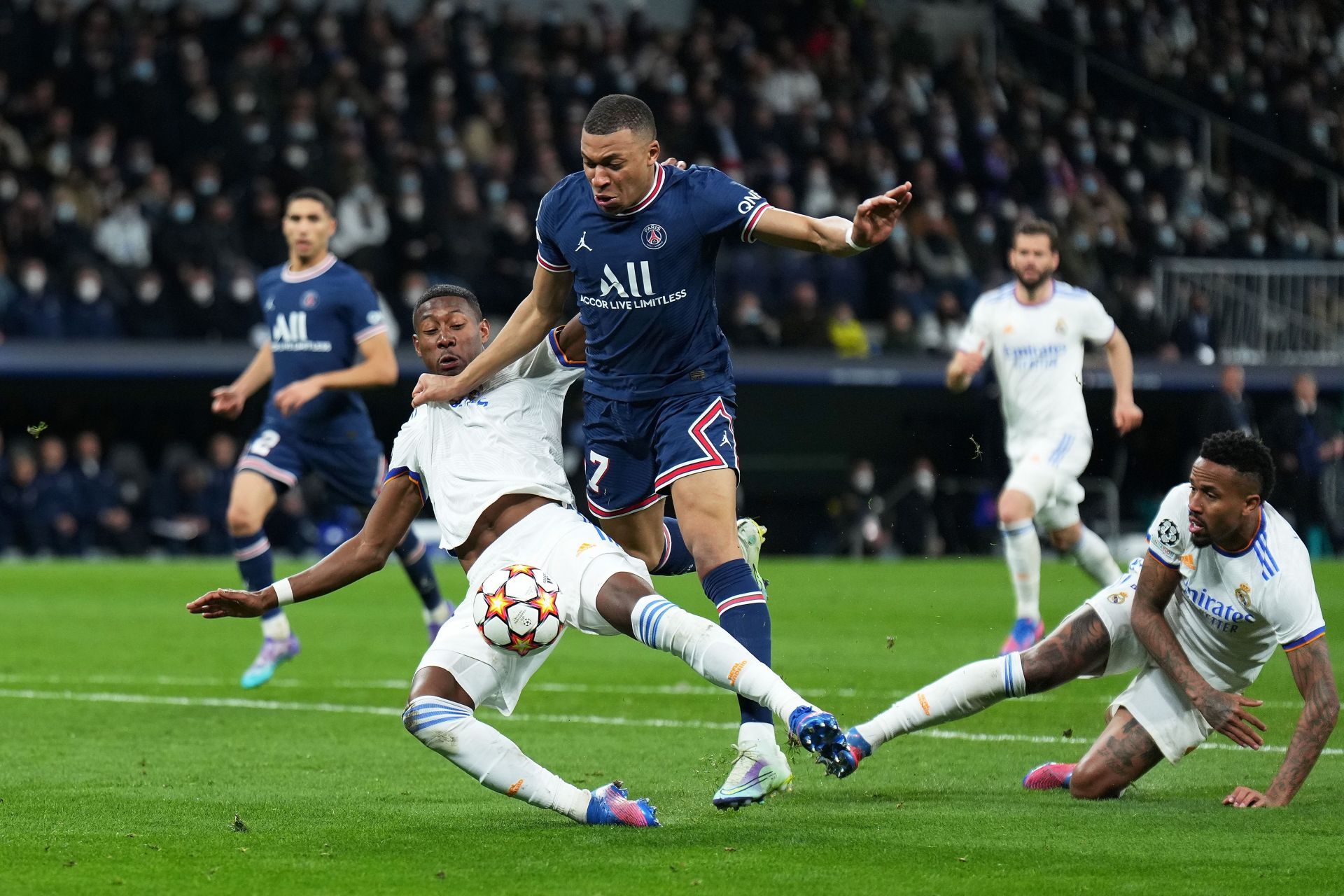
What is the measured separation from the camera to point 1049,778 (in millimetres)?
6586

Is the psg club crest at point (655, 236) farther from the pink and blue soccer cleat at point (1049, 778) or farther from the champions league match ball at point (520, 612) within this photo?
the pink and blue soccer cleat at point (1049, 778)

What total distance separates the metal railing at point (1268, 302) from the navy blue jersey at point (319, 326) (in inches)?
665

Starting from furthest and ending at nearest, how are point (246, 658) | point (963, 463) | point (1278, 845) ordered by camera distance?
point (963, 463), point (246, 658), point (1278, 845)

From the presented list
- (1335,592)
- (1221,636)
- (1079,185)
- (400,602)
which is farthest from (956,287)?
(1221,636)

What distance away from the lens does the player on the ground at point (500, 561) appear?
5.49m

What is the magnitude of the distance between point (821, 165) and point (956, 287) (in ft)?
9.67

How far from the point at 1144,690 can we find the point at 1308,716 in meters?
0.67

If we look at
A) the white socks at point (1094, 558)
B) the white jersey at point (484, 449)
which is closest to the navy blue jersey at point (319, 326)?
the white jersey at point (484, 449)

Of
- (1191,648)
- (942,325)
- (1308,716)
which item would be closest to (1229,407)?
(942,325)

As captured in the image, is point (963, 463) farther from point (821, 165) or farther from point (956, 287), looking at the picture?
point (821, 165)

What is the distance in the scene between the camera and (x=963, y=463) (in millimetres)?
24016

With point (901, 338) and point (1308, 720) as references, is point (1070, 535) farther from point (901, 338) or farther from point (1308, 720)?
point (901, 338)

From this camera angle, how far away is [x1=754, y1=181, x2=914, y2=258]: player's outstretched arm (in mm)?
5578

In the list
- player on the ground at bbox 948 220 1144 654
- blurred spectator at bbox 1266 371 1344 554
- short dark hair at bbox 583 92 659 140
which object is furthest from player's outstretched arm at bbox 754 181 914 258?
blurred spectator at bbox 1266 371 1344 554
